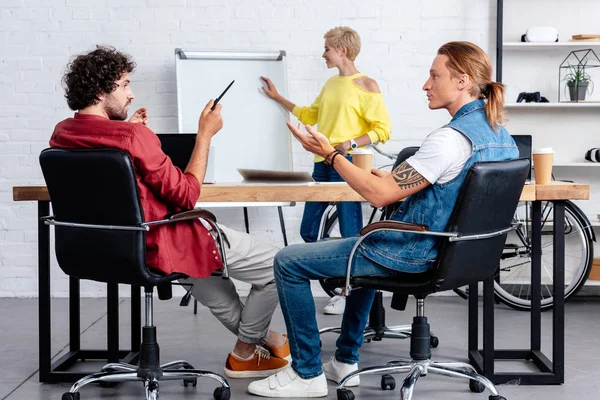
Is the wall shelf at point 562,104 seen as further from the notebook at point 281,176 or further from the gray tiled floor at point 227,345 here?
the notebook at point 281,176

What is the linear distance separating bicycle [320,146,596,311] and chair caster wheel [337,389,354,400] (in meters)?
1.76

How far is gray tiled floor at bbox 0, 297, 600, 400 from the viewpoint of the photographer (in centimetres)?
305

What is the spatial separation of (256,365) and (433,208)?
108 cm

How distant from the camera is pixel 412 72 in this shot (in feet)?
17.0

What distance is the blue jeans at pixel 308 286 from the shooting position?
2670 mm

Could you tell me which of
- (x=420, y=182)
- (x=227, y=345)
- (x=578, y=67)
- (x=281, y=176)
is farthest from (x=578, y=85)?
(x=420, y=182)

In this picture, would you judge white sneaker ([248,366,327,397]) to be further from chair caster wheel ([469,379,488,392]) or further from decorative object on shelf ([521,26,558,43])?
decorative object on shelf ([521,26,558,43])

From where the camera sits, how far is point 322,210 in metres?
4.73

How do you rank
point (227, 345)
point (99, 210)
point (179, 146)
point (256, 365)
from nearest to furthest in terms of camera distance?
1. point (99, 210)
2. point (256, 365)
3. point (179, 146)
4. point (227, 345)

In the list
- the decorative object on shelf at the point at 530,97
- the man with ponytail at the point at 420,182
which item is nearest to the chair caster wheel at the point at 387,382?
the man with ponytail at the point at 420,182

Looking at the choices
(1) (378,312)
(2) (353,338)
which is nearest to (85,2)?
(1) (378,312)

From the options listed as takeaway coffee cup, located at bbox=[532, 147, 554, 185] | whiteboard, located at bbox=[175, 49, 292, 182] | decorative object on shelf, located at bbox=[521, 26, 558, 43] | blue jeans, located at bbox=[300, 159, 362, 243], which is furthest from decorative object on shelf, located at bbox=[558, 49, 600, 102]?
takeaway coffee cup, located at bbox=[532, 147, 554, 185]

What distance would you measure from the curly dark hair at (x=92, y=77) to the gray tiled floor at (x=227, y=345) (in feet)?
3.56

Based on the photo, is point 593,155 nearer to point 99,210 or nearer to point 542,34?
point 542,34
